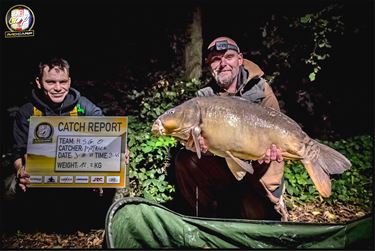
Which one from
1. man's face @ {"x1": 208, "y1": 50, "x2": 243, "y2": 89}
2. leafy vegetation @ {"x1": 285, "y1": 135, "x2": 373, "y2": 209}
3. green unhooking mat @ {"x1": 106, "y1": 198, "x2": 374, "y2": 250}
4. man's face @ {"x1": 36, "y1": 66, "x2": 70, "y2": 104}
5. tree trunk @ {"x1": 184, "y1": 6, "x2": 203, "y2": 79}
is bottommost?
green unhooking mat @ {"x1": 106, "y1": 198, "x2": 374, "y2": 250}

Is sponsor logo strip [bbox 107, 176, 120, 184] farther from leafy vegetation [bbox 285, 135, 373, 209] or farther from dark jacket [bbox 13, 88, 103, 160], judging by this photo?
leafy vegetation [bbox 285, 135, 373, 209]

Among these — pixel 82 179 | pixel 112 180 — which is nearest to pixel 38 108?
pixel 82 179

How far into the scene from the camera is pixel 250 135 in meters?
2.23

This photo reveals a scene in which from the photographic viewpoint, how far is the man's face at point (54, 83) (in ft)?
8.12

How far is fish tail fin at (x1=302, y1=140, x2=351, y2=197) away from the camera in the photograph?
2221 mm

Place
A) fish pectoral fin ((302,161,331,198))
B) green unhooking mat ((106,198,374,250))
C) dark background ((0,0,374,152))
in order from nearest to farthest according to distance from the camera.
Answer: green unhooking mat ((106,198,374,250)) → fish pectoral fin ((302,161,331,198)) → dark background ((0,0,374,152))

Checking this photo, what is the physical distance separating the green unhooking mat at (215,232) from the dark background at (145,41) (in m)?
2.46

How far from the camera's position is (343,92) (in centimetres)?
453

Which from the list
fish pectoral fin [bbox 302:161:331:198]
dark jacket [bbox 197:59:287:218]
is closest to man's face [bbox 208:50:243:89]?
dark jacket [bbox 197:59:287:218]

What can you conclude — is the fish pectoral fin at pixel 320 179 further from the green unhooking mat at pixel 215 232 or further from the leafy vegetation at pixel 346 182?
the leafy vegetation at pixel 346 182

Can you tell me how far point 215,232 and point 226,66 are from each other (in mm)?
1364

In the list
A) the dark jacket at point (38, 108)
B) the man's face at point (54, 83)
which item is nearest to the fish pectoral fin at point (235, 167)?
the dark jacket at point (38, 108)

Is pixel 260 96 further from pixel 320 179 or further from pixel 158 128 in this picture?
pixel 158 128

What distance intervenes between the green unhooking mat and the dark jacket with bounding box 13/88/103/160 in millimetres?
921
